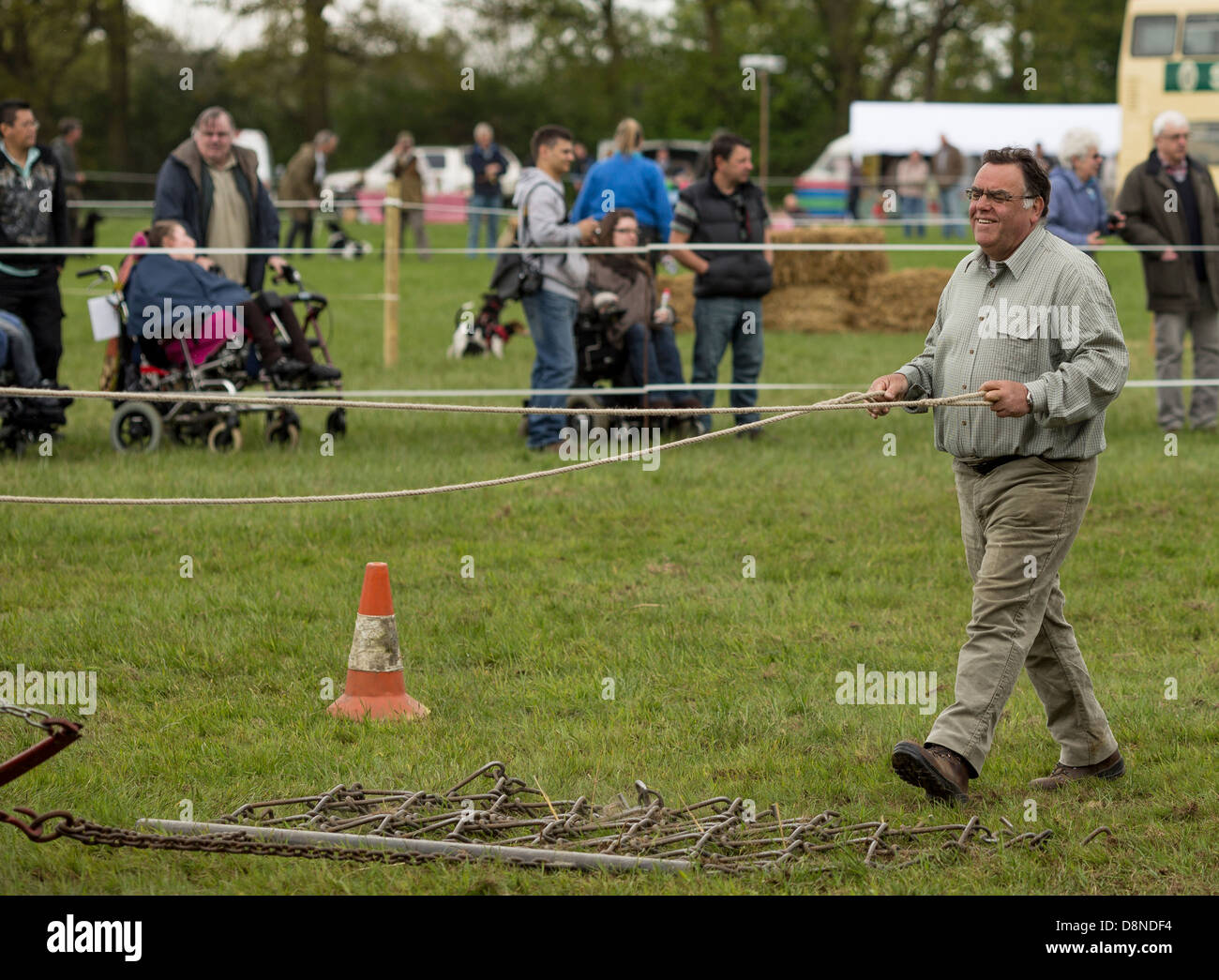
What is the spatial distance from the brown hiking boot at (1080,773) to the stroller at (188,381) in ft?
22.1

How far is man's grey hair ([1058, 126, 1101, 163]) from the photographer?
12359 mm

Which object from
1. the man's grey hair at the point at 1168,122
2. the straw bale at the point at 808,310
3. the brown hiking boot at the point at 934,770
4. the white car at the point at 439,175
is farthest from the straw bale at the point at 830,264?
the white car at the point at 439,175

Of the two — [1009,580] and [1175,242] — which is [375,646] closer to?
[1009,580]

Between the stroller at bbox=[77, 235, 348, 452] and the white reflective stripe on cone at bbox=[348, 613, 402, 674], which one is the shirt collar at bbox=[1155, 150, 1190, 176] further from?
the white reflective stripe on cone at bbox=[348, 613, 402, 674]

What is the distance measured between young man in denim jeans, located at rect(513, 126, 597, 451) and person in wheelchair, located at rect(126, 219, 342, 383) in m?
1.66

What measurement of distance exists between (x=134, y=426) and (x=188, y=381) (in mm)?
465

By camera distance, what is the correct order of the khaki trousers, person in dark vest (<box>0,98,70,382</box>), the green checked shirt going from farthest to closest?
person in dark vest (<box>0,98,70,382</box>)
the khaki trousers
the green checked shirt

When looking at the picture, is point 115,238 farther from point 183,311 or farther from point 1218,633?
point 1218,633

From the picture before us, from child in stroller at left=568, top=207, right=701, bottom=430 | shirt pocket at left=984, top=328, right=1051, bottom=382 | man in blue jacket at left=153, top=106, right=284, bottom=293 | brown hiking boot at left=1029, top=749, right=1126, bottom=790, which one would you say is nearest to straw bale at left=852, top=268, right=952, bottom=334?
child in stroller at left=568, top=207, right=701, bottom=430

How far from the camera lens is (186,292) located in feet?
34.7

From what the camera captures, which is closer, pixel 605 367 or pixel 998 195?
pixel 998 195

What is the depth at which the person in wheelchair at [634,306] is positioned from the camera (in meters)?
11.4

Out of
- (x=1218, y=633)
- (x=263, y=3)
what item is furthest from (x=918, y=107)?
(x=1218, y=633)

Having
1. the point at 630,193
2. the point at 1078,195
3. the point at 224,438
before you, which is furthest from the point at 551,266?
the point at 1078,195
